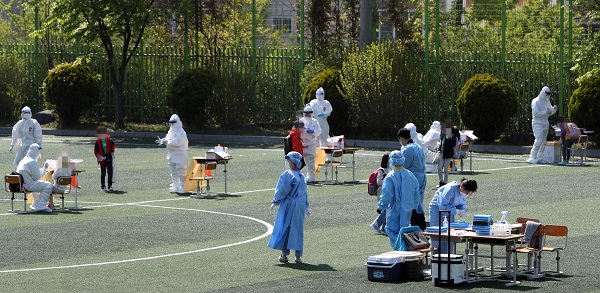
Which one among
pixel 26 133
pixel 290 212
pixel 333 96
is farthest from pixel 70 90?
pixel 290 212

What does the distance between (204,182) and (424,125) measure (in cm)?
1426

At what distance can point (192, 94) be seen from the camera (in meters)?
43.2

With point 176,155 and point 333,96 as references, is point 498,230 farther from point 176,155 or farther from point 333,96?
point 333,96

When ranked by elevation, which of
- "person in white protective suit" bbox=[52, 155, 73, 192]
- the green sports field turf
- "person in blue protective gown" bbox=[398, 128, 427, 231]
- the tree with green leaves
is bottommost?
the green sports field turf

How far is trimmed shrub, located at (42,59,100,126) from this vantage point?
44719 mm

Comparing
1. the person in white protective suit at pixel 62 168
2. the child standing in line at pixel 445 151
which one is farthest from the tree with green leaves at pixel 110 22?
the person in white protective suit at pixel 62 168

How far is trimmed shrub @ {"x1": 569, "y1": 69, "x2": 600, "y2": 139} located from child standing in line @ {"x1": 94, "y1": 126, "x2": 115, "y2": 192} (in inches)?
601

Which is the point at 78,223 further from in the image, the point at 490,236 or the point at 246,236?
the point at 490,236

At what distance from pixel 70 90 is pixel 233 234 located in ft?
85.2

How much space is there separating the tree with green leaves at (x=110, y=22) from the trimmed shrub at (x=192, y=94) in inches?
90.5

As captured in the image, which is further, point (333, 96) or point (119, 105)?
point (119, 105)

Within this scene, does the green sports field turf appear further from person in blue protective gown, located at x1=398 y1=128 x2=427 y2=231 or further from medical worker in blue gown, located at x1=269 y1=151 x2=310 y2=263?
person in blue protective gown, located at x1=398 y1=128 x2=427 y2=231

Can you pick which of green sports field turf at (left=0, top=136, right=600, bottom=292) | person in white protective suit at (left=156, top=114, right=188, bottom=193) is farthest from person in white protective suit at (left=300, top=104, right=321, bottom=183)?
person in white protective suit at (left=156, top=114, right=188, bottom=193)

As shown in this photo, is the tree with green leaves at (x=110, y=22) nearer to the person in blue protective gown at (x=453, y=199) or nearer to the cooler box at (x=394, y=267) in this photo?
the person in blue protective gown at (x=453, y=199)
